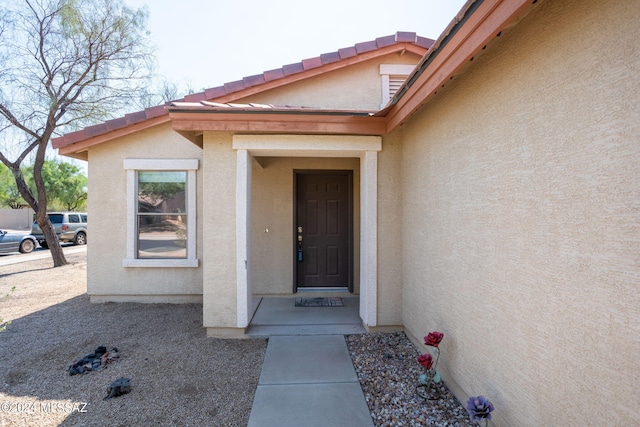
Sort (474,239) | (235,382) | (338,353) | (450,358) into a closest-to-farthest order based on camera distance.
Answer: (474,239)
(450,358)
(235,382)
(338,353)

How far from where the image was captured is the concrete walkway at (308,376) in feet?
9.04

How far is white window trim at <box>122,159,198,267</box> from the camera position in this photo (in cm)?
608

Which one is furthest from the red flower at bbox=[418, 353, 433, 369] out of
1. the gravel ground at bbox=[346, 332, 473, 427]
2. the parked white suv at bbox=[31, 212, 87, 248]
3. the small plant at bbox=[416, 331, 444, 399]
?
the parked white suv at bbox=[31, 212, 87, 248]

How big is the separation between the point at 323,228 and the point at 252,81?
3.12m

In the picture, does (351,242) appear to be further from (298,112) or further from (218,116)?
(218,116)

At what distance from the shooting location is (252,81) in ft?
19.6

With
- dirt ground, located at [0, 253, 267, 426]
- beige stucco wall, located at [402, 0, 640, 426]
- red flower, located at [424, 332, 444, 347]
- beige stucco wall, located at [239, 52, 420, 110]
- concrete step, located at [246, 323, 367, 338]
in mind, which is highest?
beige stucco wall, located at [239, 52, 420, 110]

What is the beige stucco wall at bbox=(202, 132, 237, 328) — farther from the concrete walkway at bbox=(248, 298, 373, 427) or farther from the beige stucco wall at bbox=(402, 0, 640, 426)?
the beige stucco wall at bbox=(402, 0, 640, 426)

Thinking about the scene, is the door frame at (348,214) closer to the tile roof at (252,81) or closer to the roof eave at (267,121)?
the tile roof at (252,81)

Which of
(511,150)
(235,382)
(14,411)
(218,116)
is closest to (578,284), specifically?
(511,150)

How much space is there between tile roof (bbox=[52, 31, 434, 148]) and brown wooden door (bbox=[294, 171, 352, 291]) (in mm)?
1971

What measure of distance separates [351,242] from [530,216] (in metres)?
4.30

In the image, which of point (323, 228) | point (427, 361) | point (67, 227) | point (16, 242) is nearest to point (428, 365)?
point (427, 361)

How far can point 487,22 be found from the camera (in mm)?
2051
